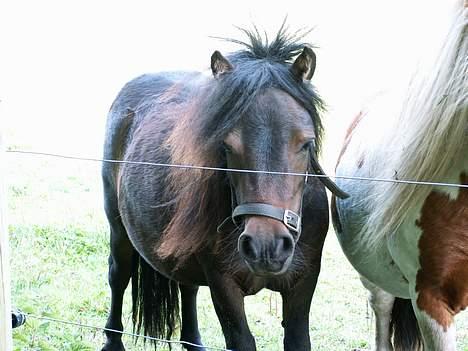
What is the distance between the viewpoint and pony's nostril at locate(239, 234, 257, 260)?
2.26m

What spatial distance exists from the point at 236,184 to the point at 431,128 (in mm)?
662

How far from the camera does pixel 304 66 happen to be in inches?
101

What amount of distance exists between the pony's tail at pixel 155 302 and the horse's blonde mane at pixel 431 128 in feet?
5.07

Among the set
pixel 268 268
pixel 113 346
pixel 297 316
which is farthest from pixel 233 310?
pixel 113 346

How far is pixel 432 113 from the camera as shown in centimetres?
223

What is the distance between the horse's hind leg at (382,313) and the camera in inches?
130

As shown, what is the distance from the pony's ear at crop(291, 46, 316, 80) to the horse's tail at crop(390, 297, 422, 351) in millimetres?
1292

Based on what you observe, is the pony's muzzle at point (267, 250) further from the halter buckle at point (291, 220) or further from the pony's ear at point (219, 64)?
the pony's ear at point (219, 64)

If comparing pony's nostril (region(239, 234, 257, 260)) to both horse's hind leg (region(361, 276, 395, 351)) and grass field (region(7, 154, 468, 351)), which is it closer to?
horse's hind leg (region(361, 276, 395, 351))

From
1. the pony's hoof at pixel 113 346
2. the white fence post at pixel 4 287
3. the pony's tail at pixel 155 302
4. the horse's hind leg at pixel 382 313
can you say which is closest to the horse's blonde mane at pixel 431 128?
the horse's hind leg at pixel 382 313

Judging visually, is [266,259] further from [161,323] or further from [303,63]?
[161,323]

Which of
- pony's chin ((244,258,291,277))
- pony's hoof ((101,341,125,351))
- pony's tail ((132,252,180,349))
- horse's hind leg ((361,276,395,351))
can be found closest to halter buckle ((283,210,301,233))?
pony's chin ((244,258,291,277))

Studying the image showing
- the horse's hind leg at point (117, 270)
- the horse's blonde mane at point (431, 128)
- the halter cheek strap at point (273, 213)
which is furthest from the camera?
the horse's hind leg at point (117, 270)

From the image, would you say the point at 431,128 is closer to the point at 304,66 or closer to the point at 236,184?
the point at 304,66
